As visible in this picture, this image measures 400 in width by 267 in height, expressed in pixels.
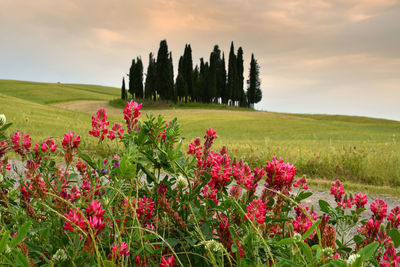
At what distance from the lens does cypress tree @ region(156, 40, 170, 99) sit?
48625 millimetres

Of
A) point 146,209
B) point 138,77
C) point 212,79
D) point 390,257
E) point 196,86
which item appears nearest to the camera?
point 390,257

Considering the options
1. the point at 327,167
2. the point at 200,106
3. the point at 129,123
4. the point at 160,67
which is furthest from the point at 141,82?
the point at 129,123

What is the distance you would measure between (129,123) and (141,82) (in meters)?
54.1

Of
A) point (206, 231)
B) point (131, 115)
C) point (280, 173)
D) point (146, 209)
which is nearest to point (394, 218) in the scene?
point (280, 173)

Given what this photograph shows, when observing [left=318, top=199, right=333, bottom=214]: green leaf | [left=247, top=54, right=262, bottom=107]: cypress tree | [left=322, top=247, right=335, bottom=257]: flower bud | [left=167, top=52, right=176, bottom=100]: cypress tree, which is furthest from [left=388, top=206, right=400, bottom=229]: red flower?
[left=247, top=54, right=262, bottom=107]: cypress tree

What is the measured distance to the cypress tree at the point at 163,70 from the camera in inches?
1914

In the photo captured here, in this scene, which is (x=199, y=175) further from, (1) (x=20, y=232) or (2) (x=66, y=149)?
(1) (x=20, y=232)

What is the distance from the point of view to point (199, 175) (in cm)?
163

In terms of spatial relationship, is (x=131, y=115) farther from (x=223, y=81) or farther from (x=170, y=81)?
(x=223, y=81)

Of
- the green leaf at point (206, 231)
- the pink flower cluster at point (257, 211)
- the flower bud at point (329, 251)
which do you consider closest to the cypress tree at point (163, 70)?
the green leaf at point (206, 231)

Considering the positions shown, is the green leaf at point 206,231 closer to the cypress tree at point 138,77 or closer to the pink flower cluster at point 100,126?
the pink flower cluster at point 100,126

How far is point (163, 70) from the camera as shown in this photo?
4881 cm

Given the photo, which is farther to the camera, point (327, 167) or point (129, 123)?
point (327, 167)

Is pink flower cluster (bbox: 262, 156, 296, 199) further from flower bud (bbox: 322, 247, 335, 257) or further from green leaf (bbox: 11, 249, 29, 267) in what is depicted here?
green leaf (bbox: 11, 249, 29, 267)
